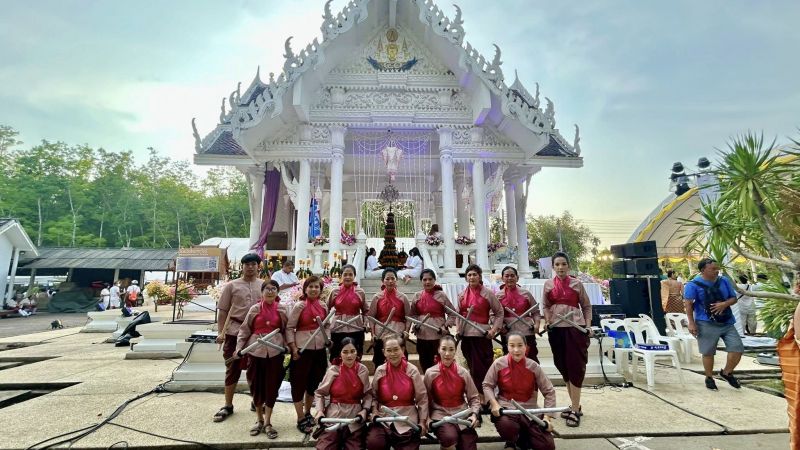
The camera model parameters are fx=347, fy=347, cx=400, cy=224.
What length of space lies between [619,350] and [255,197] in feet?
32.0

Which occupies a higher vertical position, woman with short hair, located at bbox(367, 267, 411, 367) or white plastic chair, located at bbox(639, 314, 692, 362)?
woman with short hair, located at bbox(367, 267, 411, 367)

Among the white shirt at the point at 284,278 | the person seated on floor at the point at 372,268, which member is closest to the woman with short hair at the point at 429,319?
the white shirt at the point at 284,278

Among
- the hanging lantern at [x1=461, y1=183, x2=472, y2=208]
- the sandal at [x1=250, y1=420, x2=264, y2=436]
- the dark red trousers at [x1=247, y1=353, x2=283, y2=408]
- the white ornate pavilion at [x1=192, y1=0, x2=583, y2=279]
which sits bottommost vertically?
the sandal at [x1=250, y1=420, x2=264, y2=436]

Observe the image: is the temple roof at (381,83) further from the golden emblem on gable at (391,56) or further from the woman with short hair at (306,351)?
the woman with short hair at (306,351)

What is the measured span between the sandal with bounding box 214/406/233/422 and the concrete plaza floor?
0.25 ft

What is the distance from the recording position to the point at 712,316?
4.78 m

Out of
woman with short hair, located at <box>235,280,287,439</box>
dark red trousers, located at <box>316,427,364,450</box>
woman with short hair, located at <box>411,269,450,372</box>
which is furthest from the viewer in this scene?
woman with short hair, located at <box>411,269,450,372</box>

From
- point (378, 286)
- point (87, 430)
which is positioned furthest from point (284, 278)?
point (87, 430)

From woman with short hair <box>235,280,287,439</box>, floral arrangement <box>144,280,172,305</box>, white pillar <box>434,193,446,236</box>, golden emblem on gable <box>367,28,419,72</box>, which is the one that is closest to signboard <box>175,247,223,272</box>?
floral arrangement <box>144,280,172,305</box>

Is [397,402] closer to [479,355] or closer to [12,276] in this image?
[479,355]

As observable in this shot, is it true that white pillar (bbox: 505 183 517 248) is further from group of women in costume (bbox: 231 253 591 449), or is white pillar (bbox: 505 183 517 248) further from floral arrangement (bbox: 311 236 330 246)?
group of women in costume (bbox: 231 253 591 449)

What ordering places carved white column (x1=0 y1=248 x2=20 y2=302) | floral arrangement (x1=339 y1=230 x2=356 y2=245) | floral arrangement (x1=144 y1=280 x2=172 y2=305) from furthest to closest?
carved white column (x1=0 y1=248 x2=20 y2=302)
floral arrangement (x1=144 y1=280 x2=172 y2=305)
floral arrangement (x1=339 y1=230 x2=356 y2=245)

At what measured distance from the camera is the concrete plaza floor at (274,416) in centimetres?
320

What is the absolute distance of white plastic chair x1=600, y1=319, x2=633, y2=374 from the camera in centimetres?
537
